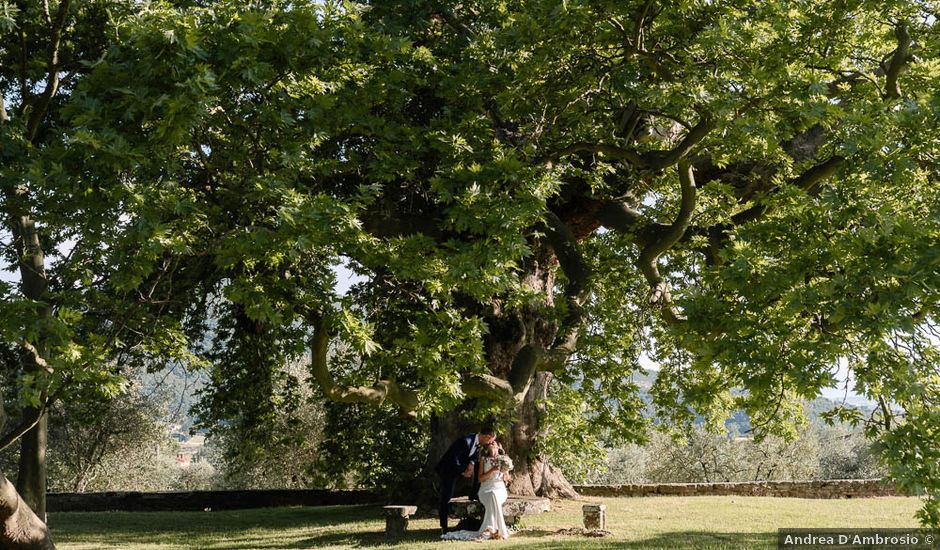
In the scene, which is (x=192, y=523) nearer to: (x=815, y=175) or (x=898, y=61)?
(x=815, y=175)

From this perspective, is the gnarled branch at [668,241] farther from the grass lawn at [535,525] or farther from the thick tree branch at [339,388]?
the thick tree branch at [339,388]

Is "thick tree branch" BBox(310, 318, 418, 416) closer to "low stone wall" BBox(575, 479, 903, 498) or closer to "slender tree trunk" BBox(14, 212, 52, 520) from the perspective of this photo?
"slender tree trunk" BBox(14, 212, 52, 520)

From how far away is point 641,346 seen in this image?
50.1ft

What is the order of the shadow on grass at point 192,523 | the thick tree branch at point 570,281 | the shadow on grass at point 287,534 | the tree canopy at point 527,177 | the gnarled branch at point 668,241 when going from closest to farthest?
the tree canopy at point 527,177
the shadow on grass at point 287,534
the gnarled branch at point 668,241
the thick tree branch at point 570,281
the shadow on grass at point 192,523

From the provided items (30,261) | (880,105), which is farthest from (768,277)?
(30,261)

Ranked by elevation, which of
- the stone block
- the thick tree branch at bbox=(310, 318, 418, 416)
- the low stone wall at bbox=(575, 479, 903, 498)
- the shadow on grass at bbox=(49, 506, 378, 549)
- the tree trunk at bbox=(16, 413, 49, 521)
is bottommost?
the shadow on grass at bbox=(49, 506, 378, 549)

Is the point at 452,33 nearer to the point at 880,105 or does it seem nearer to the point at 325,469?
the point at 880,105

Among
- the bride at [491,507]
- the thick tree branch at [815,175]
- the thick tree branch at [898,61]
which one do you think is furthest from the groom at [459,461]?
the thick tree branch at [898,61]

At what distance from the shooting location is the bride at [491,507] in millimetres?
11469

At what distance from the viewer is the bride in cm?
1147

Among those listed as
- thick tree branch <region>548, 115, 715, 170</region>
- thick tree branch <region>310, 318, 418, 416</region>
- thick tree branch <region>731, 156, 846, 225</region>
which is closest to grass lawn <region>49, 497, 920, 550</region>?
thick tree branch <region>310, 318, 418, 416</region>

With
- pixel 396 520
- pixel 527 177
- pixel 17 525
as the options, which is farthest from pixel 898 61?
pixel 17 525

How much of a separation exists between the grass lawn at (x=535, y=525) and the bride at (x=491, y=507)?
280 mm

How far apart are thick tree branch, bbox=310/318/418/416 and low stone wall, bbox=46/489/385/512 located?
842cm
